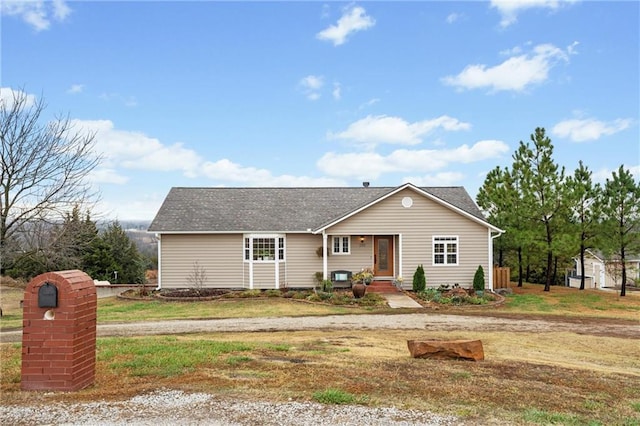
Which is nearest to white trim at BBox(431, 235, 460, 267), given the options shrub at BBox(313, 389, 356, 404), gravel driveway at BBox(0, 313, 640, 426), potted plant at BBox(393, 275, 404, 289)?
potted plant at BBox(393, 275, 404, 289)

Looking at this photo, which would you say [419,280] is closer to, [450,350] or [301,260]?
[301,260]

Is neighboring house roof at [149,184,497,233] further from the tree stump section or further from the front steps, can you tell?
the tree stump section

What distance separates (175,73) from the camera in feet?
71.5

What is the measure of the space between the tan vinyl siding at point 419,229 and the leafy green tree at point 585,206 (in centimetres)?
493

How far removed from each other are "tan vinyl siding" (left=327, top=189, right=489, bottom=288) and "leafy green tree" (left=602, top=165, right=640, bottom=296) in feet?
18.1

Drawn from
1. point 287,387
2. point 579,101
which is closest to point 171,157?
point 579,101

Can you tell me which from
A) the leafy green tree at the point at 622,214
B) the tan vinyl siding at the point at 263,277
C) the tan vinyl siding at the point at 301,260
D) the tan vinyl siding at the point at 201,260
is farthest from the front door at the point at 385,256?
the leafy green tree at the point at 622,214

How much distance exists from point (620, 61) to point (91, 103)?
69.7 ft

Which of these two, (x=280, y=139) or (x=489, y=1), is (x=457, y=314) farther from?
(x=280, y=139)

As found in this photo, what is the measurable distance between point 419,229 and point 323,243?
4312 mm

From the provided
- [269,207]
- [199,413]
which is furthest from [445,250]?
[199,413]

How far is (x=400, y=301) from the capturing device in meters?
18.8

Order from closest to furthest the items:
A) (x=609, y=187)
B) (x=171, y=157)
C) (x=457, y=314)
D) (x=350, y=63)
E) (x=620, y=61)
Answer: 1. (x=457, y=314)
2. (x=620, y=61)
3. (x=609, y=187)
4. (x=350, y=63)
5. (x=171, y=157)

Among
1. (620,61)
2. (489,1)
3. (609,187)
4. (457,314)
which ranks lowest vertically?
(457,314)
